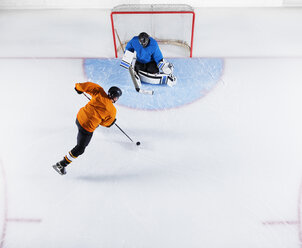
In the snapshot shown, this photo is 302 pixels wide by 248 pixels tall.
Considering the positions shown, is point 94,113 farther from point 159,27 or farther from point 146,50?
point 159,27

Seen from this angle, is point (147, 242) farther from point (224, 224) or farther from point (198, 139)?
point (198, 139)

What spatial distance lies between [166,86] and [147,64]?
0.36 m

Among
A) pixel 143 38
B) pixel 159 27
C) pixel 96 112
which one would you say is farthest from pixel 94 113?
pixel 159 27

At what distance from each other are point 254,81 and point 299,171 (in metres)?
1.25

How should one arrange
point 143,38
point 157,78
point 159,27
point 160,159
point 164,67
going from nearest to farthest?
point 160,159 → point 143,38 → point 164,67 → point 157,78 → point 159,27

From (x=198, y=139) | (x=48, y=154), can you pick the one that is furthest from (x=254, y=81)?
(x=48, y=154)

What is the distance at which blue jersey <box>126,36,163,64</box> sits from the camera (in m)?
2.96

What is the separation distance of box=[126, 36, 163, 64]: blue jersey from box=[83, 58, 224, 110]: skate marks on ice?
0.35 m

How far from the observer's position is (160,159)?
2645mm

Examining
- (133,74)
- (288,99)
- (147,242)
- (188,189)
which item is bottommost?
(147,242)

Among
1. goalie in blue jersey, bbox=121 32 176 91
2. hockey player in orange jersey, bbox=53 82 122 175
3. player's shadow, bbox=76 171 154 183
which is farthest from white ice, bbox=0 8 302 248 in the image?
goalie in blue jersey, bbox=121 32 176 91

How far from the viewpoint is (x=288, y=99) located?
3.13 m

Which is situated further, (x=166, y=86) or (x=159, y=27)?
(x=159, y=27)

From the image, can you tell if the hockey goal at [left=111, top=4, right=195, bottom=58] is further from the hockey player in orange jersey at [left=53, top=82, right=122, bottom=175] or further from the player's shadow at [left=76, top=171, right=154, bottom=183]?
the player's shadow at [left=76, top=171, right=154, bottom=183]
